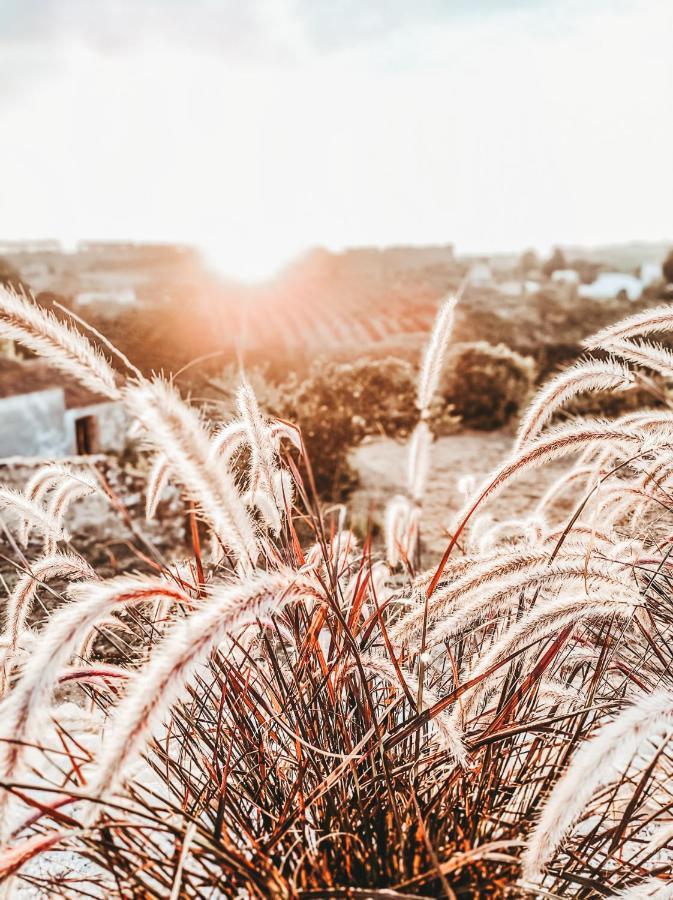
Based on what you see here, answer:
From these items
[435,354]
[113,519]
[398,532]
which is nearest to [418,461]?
[435,354]

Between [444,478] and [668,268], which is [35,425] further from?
[668,268]

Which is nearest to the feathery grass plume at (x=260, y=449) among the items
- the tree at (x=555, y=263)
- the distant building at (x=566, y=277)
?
the distant building at (x=566, y=277)

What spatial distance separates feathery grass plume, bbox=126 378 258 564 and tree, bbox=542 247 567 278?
56.7 meters

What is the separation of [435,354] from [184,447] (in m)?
1.02

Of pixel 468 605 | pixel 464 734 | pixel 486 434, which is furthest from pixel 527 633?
pixel 486 434

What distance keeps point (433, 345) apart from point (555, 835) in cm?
118

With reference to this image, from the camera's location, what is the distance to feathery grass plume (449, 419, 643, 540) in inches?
56.6

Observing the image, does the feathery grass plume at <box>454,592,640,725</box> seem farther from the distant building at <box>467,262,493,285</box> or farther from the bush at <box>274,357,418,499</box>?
the distant building at <box>467,262,493,285</box>

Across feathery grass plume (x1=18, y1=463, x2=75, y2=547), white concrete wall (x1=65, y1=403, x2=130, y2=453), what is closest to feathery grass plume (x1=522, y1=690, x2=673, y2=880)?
feathery grass plume (x1=18, y1=463, x2=75, y2=547)

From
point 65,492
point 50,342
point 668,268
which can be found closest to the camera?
point 50,342

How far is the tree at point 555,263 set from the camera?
2122 inches

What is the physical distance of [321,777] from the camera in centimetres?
153

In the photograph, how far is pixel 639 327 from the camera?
5.94ft

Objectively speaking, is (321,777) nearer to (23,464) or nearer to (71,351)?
(71,351)
